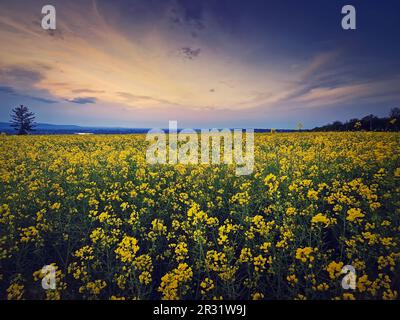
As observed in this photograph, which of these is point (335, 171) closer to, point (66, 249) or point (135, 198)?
point (135, 198)

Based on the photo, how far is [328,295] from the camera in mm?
2695

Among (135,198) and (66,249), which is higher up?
(135,198)

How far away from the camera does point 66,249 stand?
389 cm

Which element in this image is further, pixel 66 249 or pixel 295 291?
pixel 66 249

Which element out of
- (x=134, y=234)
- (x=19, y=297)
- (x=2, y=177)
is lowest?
(x=19, y=297)

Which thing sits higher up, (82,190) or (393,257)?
(82,190)

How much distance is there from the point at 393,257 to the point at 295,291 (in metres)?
1.32

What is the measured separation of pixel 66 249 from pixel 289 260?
3.58 m

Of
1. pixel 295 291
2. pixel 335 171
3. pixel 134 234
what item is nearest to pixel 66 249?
pixel 134 234
